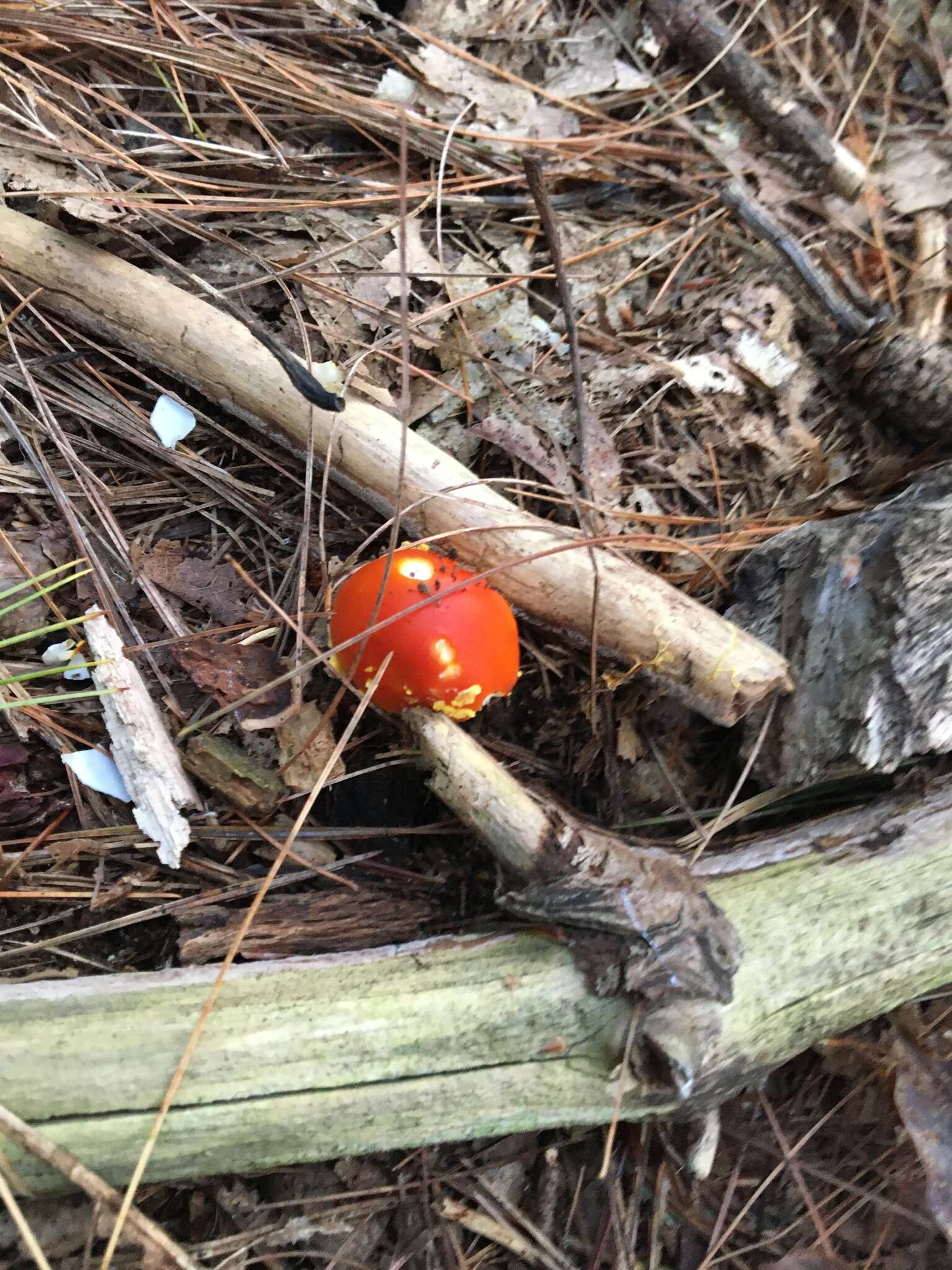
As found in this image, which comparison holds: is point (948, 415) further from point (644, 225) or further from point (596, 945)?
point (596, 945)

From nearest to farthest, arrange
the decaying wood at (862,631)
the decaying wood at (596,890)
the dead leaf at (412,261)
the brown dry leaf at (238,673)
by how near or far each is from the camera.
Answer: the decaying wood at (596,890) < the decaying wood at (862,631) < the brown dry leaf at (238,673) < the dead leaf at (412,261)

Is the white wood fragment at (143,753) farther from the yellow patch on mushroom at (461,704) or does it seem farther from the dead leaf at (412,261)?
the dead leaf at (412,261)

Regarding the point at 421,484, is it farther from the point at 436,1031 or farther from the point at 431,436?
the point at 436,1031

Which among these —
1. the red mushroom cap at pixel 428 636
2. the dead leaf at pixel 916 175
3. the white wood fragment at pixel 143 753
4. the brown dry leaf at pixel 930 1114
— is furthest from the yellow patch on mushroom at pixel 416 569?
the dead leaf at pixel 916 175

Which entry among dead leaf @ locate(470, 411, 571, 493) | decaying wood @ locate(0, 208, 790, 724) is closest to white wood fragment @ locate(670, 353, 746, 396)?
dead leaf @ locate(470, 411, 571, 493)

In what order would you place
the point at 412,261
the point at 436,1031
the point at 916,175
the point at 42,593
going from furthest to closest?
the point at 916,175 < the point at 412,261 < the point at 42,593 < the point at 436,1031

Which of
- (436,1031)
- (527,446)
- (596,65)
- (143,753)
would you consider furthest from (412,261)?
(436,1031)
